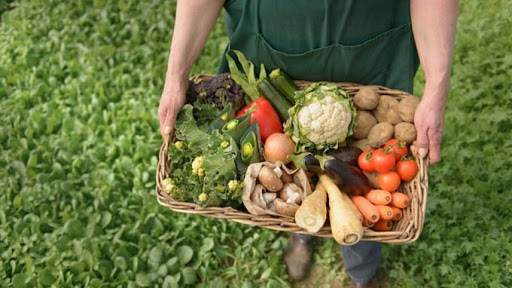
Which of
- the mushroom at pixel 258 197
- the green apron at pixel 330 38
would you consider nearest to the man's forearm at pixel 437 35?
the green apron at pixel 330 38

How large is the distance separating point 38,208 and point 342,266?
196 centimetres

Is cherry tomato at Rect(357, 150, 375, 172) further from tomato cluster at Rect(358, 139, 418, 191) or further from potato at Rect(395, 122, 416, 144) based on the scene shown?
potato at Rect(395, 122, 416, 144)

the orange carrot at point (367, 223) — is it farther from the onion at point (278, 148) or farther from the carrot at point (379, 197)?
the onion at point (278, 148)

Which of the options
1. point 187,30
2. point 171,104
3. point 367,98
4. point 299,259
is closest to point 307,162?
point 367,98

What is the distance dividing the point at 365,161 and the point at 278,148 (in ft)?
1.16

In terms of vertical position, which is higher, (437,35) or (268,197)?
(437,35)

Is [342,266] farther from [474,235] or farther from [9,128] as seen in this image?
[9,128]

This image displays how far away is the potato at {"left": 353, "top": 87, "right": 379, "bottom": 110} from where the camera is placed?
6.93ft

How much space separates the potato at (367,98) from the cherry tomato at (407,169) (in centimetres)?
29

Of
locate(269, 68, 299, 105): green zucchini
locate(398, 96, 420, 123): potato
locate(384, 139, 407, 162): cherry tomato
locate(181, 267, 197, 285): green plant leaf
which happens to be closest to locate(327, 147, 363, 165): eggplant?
locate(384, 139, 407, 162): cherry tomato

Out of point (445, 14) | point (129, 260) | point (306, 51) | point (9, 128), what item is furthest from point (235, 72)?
point (9, 128)

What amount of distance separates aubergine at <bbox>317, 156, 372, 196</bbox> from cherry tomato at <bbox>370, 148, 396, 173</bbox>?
3.1 inches

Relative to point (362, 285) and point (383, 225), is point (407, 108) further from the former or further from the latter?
point (362, 285)

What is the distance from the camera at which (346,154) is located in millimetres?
2039
